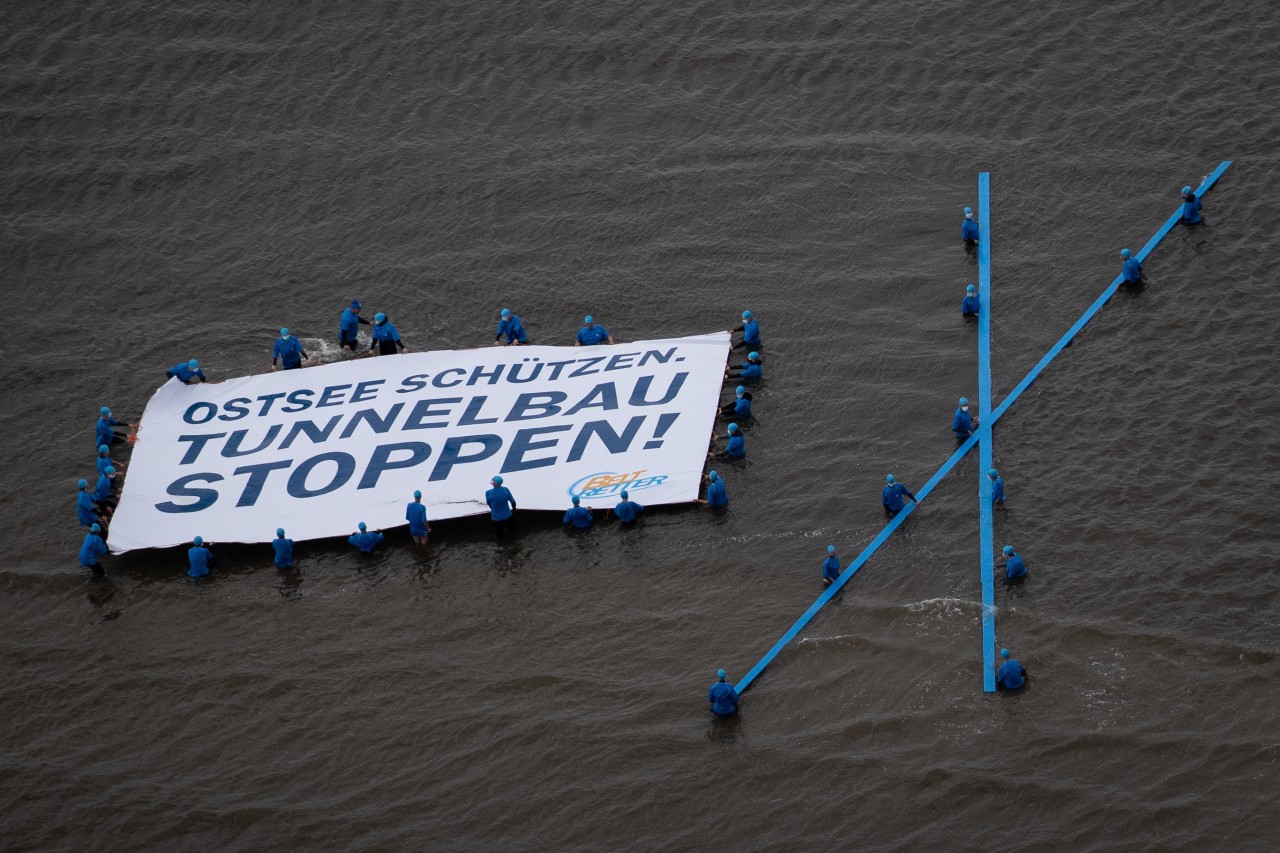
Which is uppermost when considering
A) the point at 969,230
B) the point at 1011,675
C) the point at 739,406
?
the point at 969,230

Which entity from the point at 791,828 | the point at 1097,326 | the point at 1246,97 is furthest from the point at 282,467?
the point at 1246,97

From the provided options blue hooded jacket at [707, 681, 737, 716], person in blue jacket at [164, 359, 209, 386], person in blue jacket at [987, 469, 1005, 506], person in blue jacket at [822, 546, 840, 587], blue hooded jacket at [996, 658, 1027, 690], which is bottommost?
blue hooded jacket at [707, 681, 737, 716]

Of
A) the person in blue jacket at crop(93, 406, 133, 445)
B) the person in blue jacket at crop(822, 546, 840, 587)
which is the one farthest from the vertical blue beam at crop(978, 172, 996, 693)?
the person in blue jacket at crop(93, 406, 133, 445)

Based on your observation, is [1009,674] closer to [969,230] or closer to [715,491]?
[715,491]

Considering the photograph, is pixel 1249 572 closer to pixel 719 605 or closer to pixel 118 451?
pixel 719 605

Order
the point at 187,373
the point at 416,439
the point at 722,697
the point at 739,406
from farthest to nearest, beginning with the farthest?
the point at 187,373
the point at 739,406
the point at 416,439
the point at 722,697

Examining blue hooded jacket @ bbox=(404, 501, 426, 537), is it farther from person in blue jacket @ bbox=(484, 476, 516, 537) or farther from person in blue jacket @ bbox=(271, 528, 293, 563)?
person in blue jacket @ bbox=(271, 528, 293, 563)

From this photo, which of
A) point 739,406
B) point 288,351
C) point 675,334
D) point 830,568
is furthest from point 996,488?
point 288,351
